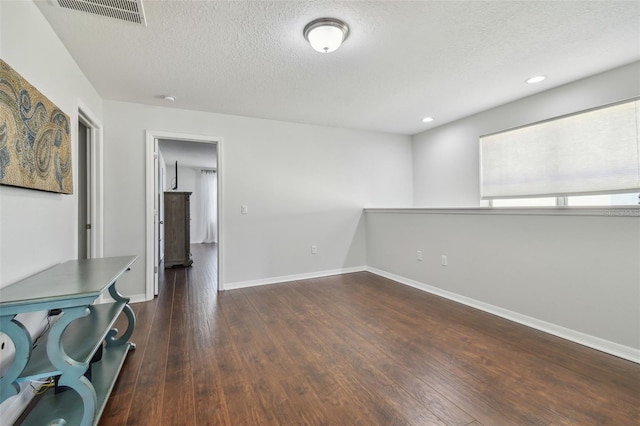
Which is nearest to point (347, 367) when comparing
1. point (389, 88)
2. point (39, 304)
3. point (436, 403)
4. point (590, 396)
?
point (436, 403)

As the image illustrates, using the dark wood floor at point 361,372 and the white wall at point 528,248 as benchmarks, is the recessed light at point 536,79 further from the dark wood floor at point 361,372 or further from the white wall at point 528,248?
the dark wood floor at point 361,372

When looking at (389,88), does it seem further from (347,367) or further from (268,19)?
(347,367)

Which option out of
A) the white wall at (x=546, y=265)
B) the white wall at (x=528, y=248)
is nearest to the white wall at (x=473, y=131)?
the white wall at (x=528, y=248)

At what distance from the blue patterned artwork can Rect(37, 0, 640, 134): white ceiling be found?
66 cm

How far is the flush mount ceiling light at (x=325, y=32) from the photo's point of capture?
6.27 feet

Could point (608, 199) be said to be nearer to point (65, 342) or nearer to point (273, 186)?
point (273, 186)

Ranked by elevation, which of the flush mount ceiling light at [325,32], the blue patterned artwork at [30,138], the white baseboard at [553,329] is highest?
the flush mount ceiling light at [325,32]

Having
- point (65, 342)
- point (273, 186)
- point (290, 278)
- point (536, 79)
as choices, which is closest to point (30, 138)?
point (65, 342)

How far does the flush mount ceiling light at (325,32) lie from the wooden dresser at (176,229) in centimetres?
433

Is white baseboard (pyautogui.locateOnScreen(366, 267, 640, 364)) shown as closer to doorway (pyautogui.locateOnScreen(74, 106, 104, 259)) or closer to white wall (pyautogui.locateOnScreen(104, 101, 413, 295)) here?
white wall (pyautogui.locateOnScreen(104, 101, 413, 295))

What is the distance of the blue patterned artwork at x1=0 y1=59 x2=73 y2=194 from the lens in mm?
1339

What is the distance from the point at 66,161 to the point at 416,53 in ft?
9.33

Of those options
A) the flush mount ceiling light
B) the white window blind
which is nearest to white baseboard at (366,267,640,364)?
the white window blind

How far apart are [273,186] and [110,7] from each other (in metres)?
2.54
